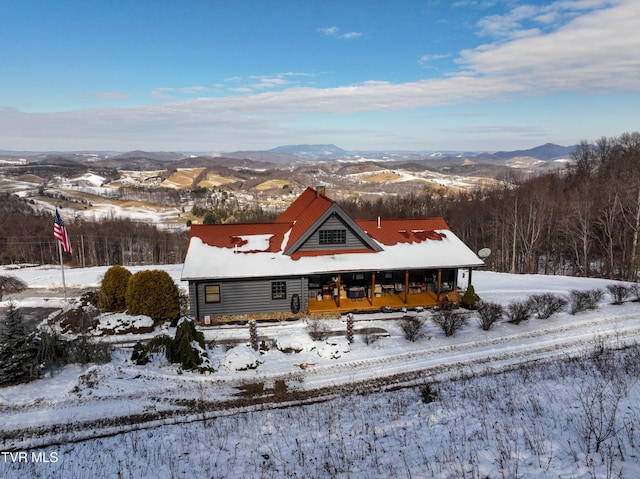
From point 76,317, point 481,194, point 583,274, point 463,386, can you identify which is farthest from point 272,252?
point 481,194

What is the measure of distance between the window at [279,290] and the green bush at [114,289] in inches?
312

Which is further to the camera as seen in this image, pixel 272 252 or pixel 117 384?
pixel 272 252

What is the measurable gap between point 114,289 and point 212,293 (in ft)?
19.1

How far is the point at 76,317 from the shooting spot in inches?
836

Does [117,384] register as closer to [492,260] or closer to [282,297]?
[282,297]

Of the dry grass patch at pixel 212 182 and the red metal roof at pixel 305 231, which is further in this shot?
the dry grass patch at pixel 212 182

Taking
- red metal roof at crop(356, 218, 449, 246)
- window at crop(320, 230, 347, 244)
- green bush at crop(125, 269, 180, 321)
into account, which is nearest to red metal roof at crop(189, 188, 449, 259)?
red metal roof at crop(356, 218, 449, 246)

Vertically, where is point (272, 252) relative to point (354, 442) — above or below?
above

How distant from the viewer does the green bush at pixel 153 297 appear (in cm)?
2045

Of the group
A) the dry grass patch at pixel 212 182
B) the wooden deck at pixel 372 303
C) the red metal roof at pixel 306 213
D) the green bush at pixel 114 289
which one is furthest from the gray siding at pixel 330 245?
the dry grass patch at pixel 212 182

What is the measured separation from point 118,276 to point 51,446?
13.7 meters

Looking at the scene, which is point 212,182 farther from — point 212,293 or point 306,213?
point 212,293

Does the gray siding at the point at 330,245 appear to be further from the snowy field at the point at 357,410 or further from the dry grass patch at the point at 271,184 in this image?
the dry grass patch at the point at 271,184

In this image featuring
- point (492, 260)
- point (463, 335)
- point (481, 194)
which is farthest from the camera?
point (481, 194)
